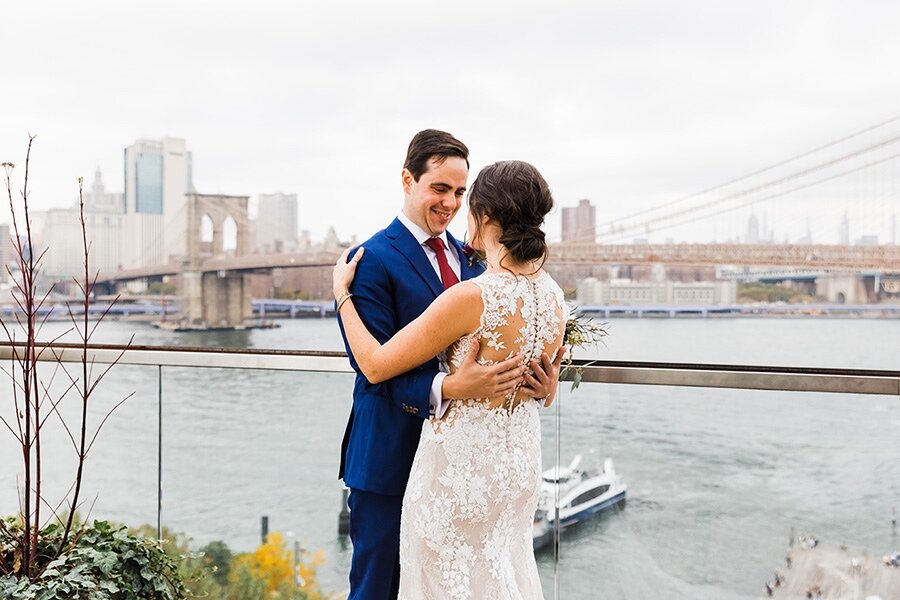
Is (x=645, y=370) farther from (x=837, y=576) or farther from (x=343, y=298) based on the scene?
(x=343, y=298)

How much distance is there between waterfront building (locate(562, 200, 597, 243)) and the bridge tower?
461cm

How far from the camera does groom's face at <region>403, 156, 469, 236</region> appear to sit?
1.71 m

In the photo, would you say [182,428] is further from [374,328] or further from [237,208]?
[237,208]

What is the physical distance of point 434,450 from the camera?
161 cm

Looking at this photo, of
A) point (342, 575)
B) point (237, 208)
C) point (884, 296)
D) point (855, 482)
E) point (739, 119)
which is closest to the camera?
point (855, 482)

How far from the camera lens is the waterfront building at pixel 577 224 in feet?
37.6

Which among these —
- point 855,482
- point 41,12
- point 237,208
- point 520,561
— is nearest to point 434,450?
point 520,561

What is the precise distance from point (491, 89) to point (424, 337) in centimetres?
2243

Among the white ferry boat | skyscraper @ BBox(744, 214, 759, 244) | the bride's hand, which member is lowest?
the white ferry boat

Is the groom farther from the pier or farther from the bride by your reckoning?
the pier

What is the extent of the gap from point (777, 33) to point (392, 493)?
83.5ft

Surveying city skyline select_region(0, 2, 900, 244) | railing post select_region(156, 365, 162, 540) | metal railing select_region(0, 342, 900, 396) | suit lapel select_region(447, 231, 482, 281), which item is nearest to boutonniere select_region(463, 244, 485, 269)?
suit lapel select_region(447, 231, 482, 281)

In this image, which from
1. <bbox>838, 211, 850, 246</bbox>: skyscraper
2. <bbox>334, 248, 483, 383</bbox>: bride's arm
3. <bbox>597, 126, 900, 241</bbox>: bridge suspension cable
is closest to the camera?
<bbox>334, 248, 483, 383</bbox>: bride's arm

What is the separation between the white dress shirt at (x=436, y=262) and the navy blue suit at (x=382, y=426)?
0.02 m
